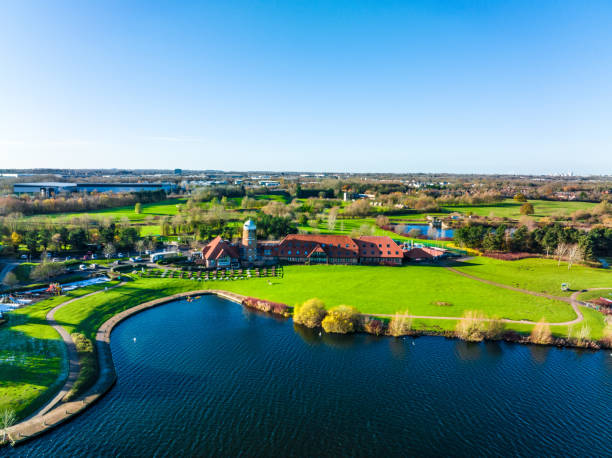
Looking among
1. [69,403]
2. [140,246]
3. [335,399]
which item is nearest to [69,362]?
[69,403]

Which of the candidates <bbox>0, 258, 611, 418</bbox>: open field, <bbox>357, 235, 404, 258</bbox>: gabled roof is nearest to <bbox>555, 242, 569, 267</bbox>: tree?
<bbox>0, 258, 611, 418</bbox>: open field

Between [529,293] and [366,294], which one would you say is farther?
[529,293]

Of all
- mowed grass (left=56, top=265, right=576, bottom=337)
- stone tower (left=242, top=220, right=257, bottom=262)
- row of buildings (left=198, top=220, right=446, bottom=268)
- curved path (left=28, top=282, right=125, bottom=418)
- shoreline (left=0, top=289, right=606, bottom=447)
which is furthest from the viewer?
row of buildings (left=198, top=220, right=446, bottom=268)

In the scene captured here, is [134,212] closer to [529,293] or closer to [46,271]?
[46,271]

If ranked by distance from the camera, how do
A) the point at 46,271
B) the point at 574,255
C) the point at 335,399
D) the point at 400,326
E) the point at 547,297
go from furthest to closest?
the point at 574,255
the point at 46,271
the point at 547,297
the point at 400,326
the point at 335,399

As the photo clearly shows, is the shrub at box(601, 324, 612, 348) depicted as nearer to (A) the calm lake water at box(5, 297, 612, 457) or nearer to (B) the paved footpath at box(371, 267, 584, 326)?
(A) the calm lake water at box(5, 297, 612, 457)

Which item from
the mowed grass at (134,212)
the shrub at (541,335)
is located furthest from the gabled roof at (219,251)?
the mowed grass at (134,212)

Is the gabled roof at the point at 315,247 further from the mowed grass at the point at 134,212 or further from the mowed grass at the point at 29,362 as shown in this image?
the mowed grass at the point at 134,212
